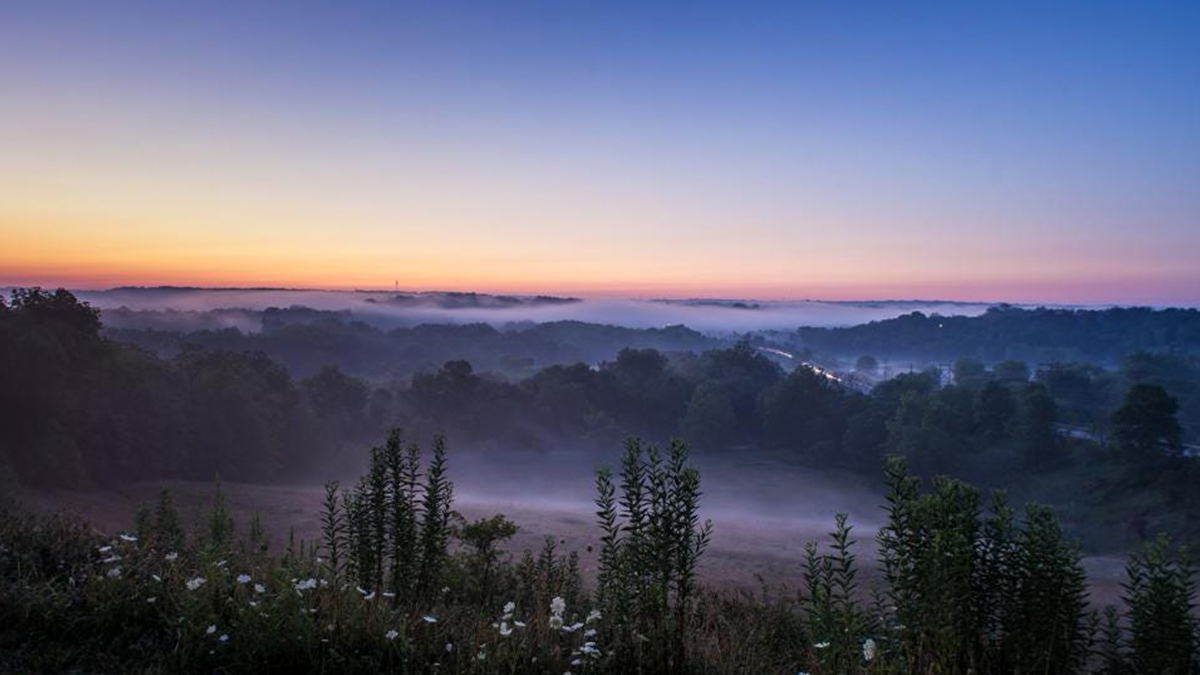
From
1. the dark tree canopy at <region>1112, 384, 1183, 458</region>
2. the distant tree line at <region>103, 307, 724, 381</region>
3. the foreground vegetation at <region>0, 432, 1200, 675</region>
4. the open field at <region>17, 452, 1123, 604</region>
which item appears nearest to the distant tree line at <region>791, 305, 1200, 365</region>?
the distant tree line at <region>103, 307, 724, 381</region>

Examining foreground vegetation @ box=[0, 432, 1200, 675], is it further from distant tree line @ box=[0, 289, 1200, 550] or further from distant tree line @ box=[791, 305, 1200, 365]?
distant tree line @ box=[791, 305, 1200, 365]

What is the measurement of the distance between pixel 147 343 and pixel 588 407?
59950 mm

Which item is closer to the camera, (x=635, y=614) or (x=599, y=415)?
(x=635, y=614)

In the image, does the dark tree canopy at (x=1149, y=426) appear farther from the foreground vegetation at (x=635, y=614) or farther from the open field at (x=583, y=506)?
the foreground vegetation at (x=635, y=614)

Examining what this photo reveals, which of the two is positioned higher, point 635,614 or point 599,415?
point 635,614

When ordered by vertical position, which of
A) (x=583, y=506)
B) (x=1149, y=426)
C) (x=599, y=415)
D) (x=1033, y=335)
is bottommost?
(x=583, y=506)

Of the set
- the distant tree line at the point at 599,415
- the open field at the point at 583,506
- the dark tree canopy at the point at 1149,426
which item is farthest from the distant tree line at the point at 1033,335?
the open field at the point at 583,506

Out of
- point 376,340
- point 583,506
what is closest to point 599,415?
point 583,506

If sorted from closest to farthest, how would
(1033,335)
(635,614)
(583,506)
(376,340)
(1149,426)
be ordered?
1. (635,614)
2. (1149,426)
3. (583,506)
4. (376,340)
5. (1033,335)

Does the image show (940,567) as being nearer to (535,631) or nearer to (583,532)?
(535,631)

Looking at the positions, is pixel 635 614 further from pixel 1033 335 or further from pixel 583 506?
pixel 1033 335

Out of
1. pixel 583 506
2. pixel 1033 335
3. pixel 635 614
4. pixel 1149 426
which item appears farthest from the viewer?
pixel 1033 335

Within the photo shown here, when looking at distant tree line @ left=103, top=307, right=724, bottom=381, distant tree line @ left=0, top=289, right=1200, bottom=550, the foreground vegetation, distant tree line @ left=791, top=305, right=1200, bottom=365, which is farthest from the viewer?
distant tree line @ left=791, top=305, right=1200, bottom=365

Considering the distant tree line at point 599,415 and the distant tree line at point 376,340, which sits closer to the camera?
the distant tree line at point 599,415
